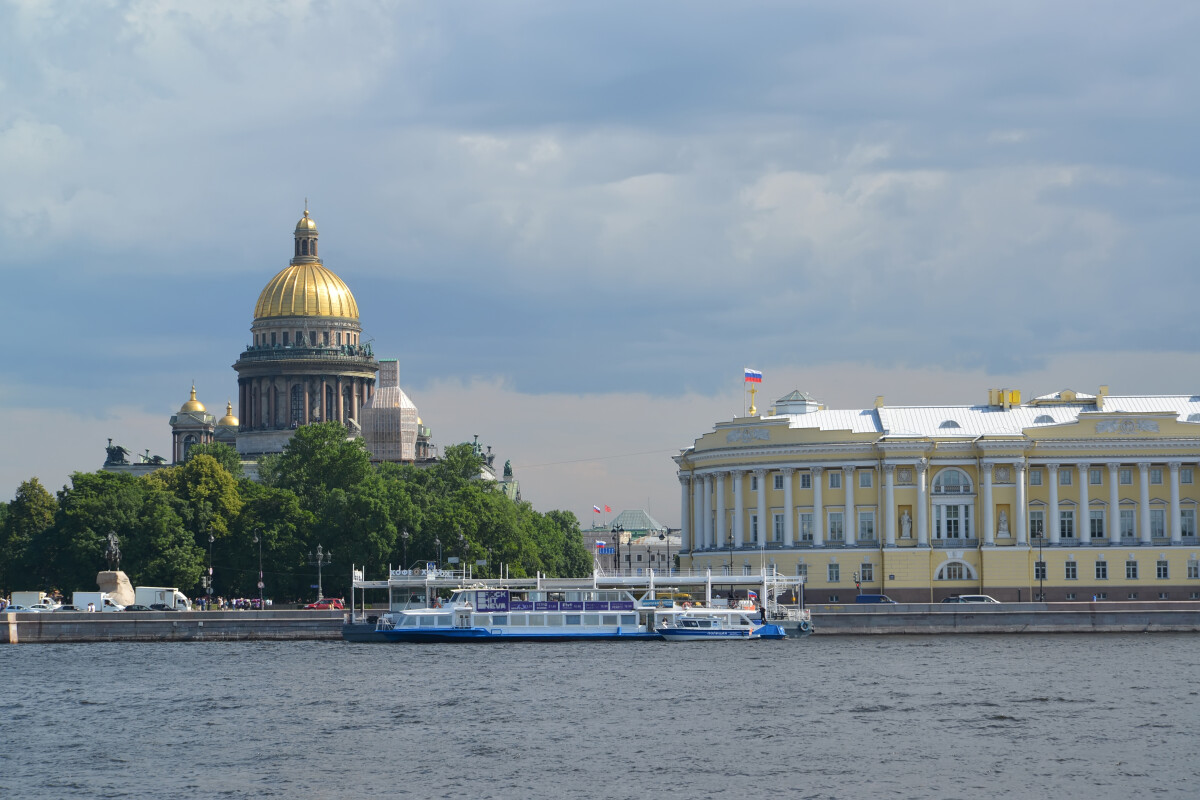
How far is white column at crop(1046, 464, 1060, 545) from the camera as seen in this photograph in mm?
103125

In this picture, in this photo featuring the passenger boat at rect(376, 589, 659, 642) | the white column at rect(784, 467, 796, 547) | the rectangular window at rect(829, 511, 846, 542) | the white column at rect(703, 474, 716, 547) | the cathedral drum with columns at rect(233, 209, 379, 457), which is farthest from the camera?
the cathedral drum with columns at rect(233, 209, 379, 457)

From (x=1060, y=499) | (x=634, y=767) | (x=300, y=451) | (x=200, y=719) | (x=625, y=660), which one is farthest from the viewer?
(x=300, y=451)

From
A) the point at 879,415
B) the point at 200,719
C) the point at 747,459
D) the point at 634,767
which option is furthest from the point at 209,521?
the point at 634,767

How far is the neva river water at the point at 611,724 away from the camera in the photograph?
143ft

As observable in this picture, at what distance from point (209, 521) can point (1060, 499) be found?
4462 centimetres

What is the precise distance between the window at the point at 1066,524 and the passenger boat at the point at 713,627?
71.8 feet

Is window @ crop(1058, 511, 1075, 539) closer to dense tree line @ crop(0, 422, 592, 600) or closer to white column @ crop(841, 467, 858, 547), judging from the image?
white column @ crop(841, 467, 858, 547)

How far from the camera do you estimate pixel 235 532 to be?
109 metres

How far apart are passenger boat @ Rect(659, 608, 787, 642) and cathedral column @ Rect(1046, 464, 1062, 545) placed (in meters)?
21.2

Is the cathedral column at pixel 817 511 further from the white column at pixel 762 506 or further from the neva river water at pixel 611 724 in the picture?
the neva river water at pixel 611 724

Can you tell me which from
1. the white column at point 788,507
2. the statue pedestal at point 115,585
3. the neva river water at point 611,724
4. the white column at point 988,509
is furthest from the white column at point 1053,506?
the statue pedestal at point 115,585

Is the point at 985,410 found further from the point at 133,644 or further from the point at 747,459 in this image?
the point at 133,644

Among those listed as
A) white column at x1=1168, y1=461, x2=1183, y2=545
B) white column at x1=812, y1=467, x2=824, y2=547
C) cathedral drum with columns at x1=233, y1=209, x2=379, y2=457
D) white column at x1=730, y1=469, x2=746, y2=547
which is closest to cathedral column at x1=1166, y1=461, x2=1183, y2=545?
white column at x1=1168, y1=461, x2=1183, y2=545

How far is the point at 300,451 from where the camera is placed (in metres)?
130
